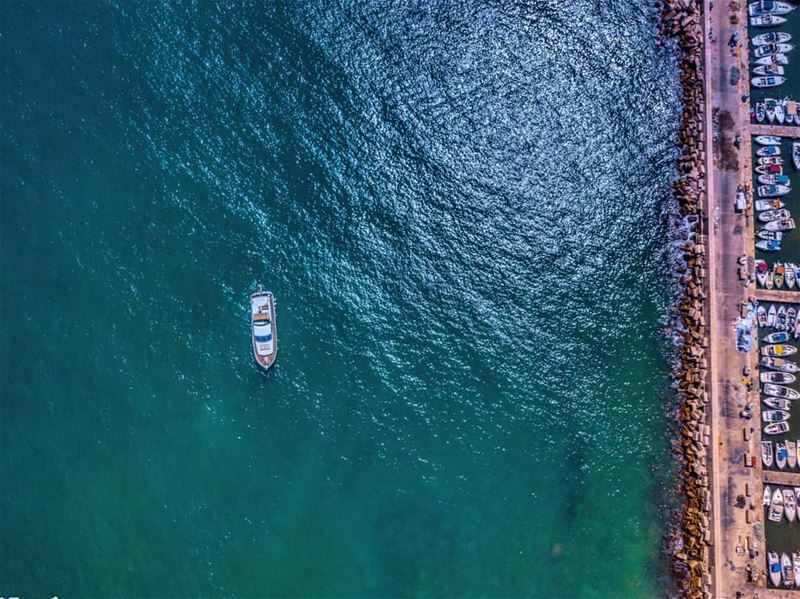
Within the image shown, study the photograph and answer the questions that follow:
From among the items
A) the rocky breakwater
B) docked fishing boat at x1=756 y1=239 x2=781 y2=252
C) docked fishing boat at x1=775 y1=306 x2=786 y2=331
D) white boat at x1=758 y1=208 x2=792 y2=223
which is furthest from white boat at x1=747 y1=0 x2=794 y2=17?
docked fishing boat at x1=775 y1=306 x2=786 y2=331

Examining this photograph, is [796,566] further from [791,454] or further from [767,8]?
[767,8]

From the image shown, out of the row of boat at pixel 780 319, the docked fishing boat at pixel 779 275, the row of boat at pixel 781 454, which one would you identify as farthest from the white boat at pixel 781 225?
the row of boat at pixel 781 454

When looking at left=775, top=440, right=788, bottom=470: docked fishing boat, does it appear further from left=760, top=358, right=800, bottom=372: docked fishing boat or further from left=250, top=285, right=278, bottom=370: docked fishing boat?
left=250, top=285, right=278, bottom=370: docked fishing boat

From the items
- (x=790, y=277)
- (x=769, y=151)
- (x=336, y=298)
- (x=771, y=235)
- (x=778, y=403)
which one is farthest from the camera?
(x=336, y=298)

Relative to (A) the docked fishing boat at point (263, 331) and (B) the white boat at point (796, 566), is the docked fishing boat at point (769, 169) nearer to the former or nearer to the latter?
(B) the white boat at point (796, 566)

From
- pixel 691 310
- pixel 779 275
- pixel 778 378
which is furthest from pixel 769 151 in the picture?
pixel 778 378

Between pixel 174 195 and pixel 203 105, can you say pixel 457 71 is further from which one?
pixel 174 195

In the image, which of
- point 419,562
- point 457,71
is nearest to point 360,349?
point 419,562
